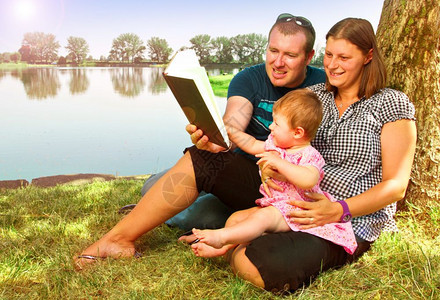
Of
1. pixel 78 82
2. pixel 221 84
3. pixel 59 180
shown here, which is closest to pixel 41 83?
pixel 78 82

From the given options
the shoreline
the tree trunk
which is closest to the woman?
the tree trunk

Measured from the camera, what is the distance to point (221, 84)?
1516 cm

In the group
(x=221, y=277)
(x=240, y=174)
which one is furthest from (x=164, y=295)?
(x=240, y=174)

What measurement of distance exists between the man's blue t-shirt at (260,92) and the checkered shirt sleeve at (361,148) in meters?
0.46

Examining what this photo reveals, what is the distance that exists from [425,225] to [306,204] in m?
1.21

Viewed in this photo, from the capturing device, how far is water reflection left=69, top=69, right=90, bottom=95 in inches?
700

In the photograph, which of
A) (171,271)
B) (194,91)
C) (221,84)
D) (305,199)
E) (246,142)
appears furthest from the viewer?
(221,84)

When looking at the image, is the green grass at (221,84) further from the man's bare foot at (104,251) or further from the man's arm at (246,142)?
the man's bare foot at (104,251)

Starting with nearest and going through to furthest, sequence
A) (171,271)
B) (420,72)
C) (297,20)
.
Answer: (171,271) → (297,20) → (420,72)

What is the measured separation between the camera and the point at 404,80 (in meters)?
2.69

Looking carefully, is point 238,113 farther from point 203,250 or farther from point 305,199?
point 203,250

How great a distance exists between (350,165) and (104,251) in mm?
1407

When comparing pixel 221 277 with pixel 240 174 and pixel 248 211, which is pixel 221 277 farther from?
pixel 240 174

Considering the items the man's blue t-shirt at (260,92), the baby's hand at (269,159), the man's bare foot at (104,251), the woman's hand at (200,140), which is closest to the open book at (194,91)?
the woman's hand at (200,140)
